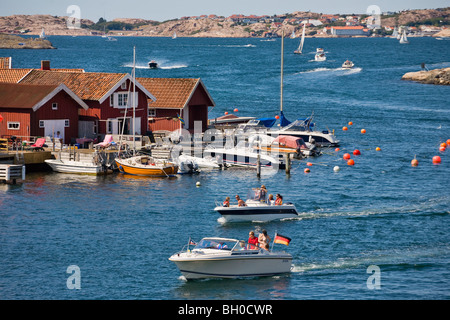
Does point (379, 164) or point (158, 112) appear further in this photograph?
point (158, 112)

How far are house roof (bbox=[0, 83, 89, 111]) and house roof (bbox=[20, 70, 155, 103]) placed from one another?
6.25 feet

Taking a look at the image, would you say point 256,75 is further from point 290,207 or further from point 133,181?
point 290,207

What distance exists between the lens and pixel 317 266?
37656mm

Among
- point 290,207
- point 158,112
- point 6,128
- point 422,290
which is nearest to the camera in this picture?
point 422,290

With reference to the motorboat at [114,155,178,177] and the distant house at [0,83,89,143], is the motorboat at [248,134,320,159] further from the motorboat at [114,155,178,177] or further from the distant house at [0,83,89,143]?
the distant house at [0,83,89,143]

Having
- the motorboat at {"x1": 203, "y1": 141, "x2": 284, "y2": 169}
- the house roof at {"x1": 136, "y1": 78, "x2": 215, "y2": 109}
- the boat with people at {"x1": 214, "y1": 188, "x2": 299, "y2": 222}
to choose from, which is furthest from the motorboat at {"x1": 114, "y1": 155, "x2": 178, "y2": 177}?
the boat with people at {"x1": 214, "y1": 188, "x2": 299, "y2": 222}

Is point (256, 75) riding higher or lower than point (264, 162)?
higher

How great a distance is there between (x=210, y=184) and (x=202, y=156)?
7.71 meters

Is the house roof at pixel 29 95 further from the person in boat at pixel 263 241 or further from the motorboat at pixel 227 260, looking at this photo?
the person in boat at pixel 263 241

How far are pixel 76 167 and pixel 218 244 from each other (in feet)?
86.8

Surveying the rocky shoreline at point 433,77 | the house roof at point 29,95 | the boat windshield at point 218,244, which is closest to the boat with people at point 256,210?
the boat windshield at point 218,244

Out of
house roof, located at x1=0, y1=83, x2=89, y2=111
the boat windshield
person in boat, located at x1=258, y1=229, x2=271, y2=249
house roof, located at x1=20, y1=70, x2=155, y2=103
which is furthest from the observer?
house roof, located at x1=20, y1=70, x2=155, y2=103

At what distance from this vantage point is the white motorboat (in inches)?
2324
